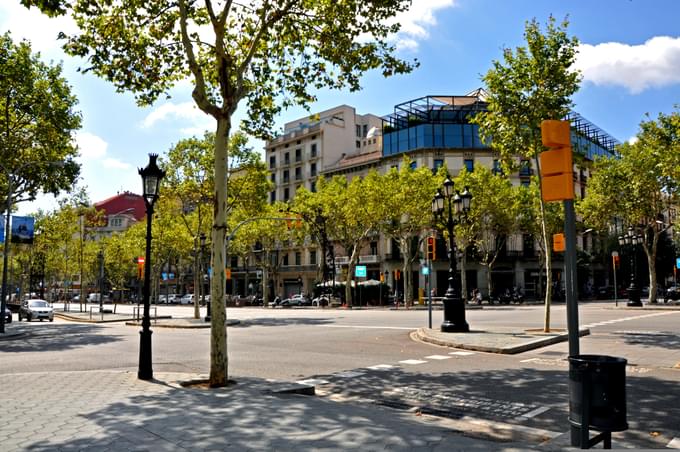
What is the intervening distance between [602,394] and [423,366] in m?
6.61

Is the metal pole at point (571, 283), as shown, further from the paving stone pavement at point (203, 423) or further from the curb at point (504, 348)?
the curb at point (504, 348)

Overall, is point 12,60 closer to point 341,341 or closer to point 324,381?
point 341,341

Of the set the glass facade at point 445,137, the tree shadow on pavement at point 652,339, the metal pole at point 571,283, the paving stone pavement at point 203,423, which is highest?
the glass facade at point 445,137

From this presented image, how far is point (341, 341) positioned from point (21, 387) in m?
8.95

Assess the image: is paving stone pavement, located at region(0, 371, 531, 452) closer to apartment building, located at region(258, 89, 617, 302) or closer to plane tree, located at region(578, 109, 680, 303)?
plane tree, located at region(578, 109, 680, 303)

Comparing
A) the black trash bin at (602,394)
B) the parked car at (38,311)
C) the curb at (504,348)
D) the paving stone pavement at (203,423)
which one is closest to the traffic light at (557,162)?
the black trash bin at (602,394)

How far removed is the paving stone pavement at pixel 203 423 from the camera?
4816 millimetres

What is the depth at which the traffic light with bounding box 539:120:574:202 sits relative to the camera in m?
4.83

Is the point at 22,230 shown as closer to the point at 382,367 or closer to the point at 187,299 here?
the point at 382,367

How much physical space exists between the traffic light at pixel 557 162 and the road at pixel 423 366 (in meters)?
2.67

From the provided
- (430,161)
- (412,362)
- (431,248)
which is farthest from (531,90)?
(430,161)

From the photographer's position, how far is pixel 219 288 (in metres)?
8.23

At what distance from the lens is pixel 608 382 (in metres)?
4.06

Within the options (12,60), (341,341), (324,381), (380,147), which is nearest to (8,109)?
(12,60)
